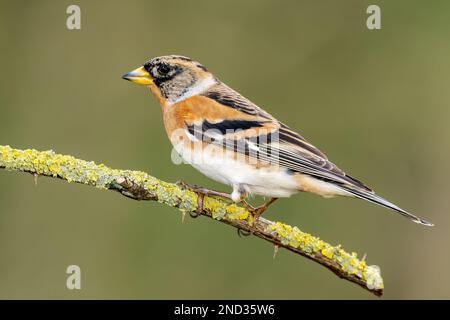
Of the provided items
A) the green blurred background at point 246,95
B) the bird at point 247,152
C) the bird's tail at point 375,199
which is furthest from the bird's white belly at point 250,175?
the green blurred background at point 246,95

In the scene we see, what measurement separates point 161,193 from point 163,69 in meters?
1.68

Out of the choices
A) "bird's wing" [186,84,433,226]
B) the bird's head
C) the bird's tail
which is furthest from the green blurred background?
the bird's tail

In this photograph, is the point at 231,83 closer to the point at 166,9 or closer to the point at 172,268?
the point at 166,9

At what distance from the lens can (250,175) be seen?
4465 mm

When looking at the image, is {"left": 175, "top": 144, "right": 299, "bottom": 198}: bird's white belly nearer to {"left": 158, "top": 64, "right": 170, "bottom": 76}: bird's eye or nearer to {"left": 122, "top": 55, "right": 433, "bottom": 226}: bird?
{"left": 122, "top": 55, "right": 433, "bottom": 226}: bird

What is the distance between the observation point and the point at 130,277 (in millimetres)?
6750

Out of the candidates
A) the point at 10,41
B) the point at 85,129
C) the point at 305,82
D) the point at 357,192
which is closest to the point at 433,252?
the point at 305,82

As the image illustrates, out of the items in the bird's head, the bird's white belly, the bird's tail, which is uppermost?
A: the bird's head

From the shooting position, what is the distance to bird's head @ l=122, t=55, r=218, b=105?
204 inches

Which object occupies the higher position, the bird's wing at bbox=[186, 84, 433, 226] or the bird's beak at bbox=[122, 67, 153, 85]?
the bird's beak at bbox=[122, 67, 153, 85]

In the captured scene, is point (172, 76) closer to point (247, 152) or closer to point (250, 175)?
point (247, 152)

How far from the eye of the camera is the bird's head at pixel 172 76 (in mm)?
5172

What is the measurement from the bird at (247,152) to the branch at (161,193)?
0.18 meters

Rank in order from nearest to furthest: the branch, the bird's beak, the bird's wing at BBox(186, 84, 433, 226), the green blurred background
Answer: the branch → the bird's wing at BBox(186, 84, 433, 226) → the bird's beak → the green blurred background
